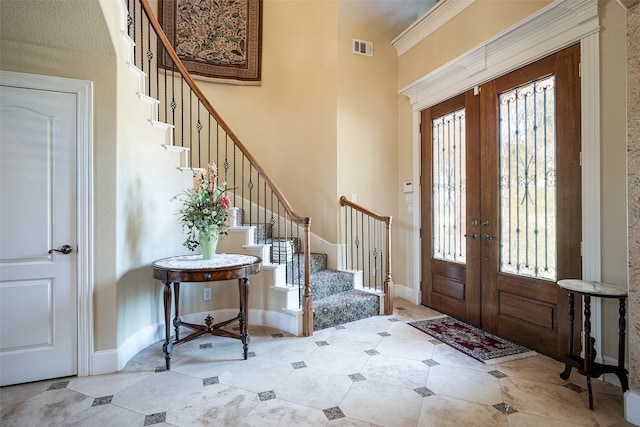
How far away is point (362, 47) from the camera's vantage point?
452 centimetres

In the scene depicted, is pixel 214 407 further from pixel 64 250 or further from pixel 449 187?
pixel 449 187

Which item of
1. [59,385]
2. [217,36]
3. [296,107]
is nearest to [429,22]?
[296,107]

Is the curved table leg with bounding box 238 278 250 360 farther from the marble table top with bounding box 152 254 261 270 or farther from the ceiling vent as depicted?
the ceiling vent

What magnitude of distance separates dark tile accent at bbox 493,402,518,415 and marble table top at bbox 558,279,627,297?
2.83 feet

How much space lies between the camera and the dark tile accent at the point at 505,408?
6.78ft

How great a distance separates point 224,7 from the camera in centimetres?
470

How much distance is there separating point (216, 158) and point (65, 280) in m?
2.49

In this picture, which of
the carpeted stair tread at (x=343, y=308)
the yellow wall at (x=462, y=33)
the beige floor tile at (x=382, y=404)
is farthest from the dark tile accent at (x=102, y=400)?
the yellow wall at (x=462, y=33)

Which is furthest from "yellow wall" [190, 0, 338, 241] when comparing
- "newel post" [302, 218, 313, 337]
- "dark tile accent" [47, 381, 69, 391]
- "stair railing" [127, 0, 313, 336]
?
"dark tile accent" [47, 381, 69, 391]

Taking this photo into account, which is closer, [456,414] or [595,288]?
[456,414]

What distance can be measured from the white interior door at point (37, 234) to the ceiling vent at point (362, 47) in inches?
131

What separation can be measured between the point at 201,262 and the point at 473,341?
2.57m

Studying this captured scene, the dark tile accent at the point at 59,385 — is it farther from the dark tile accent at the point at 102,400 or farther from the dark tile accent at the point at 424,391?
the dark tile accent at the point at 424,391

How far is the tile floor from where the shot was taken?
2.01 metres
